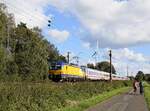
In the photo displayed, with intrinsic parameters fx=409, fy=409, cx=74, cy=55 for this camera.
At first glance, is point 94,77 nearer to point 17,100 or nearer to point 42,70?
point 42,70

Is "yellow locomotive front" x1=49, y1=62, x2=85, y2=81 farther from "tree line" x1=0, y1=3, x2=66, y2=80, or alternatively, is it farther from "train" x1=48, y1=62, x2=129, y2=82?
"tree line" x1=0, y1=3, x2=66, y2=80

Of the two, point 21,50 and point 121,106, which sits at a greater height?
point 21,50

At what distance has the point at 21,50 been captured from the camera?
84750 mm

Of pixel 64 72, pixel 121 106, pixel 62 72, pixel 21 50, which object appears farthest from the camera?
pixel 21 50

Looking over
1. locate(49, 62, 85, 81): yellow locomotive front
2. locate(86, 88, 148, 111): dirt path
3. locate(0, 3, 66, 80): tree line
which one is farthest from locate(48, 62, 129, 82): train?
locate(86, 88, 148, 111): dirt path

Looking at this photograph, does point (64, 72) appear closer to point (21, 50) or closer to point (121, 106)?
point (21, 50)

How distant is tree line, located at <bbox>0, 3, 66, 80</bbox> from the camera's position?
240ft

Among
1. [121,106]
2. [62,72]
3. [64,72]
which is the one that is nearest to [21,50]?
[64,72]

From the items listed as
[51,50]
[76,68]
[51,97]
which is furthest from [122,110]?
[51,50]

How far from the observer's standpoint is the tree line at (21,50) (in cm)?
7325

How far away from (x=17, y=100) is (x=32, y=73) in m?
60.2

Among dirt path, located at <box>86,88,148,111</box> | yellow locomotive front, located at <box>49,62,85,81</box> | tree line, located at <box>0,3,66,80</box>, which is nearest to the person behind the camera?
dirt path, located at <box>86,88,148,111</box>

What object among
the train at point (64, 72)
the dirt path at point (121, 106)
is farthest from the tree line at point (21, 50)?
the dirt path at point (121, 106)

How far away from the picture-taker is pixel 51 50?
13562 cm
